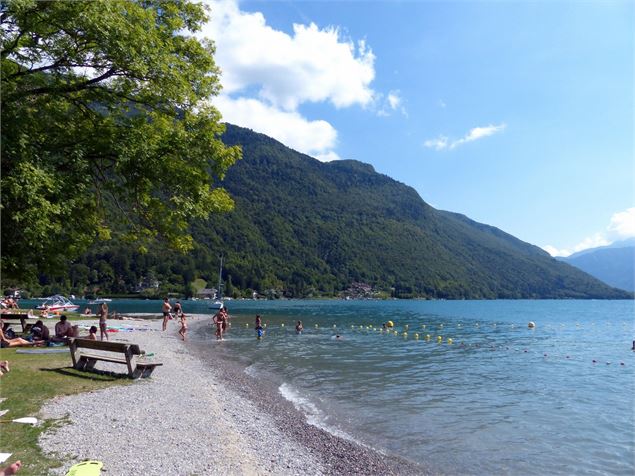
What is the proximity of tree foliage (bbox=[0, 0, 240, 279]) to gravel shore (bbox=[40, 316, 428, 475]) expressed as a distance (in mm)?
3537

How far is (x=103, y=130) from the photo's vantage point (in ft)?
29.6

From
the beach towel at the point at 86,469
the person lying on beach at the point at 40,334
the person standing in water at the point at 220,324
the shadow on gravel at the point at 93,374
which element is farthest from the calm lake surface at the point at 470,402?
the person lying on beach at the point at 40,334

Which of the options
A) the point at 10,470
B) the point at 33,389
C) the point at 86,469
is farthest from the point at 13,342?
the point at 10,470

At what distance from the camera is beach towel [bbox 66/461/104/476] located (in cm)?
635

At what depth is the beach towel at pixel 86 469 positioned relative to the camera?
20.8ft

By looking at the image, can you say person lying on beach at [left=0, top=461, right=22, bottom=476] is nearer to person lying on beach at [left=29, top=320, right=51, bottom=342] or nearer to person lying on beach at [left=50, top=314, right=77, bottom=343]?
person lying on beach at [left=50, top=314, right=77, bottom=343]

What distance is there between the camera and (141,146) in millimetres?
Answer: 8617

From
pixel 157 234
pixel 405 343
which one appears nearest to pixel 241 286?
pixel 405 343

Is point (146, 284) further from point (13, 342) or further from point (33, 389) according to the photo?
point (33, 389)

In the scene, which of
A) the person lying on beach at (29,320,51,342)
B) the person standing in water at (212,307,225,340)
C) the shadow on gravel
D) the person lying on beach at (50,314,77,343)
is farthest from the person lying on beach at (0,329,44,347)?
the person standing in water at (212,307,225,340)

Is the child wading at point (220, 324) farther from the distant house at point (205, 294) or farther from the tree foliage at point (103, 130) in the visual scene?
the distant house at point (205, 294)

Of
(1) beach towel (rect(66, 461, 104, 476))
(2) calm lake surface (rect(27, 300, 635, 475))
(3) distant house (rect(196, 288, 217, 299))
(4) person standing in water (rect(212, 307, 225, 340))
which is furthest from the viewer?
(3) distant house (rect(196, 288, 217, 299))

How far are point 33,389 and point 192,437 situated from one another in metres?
4.95

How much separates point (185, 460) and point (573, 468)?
9.38 metres
